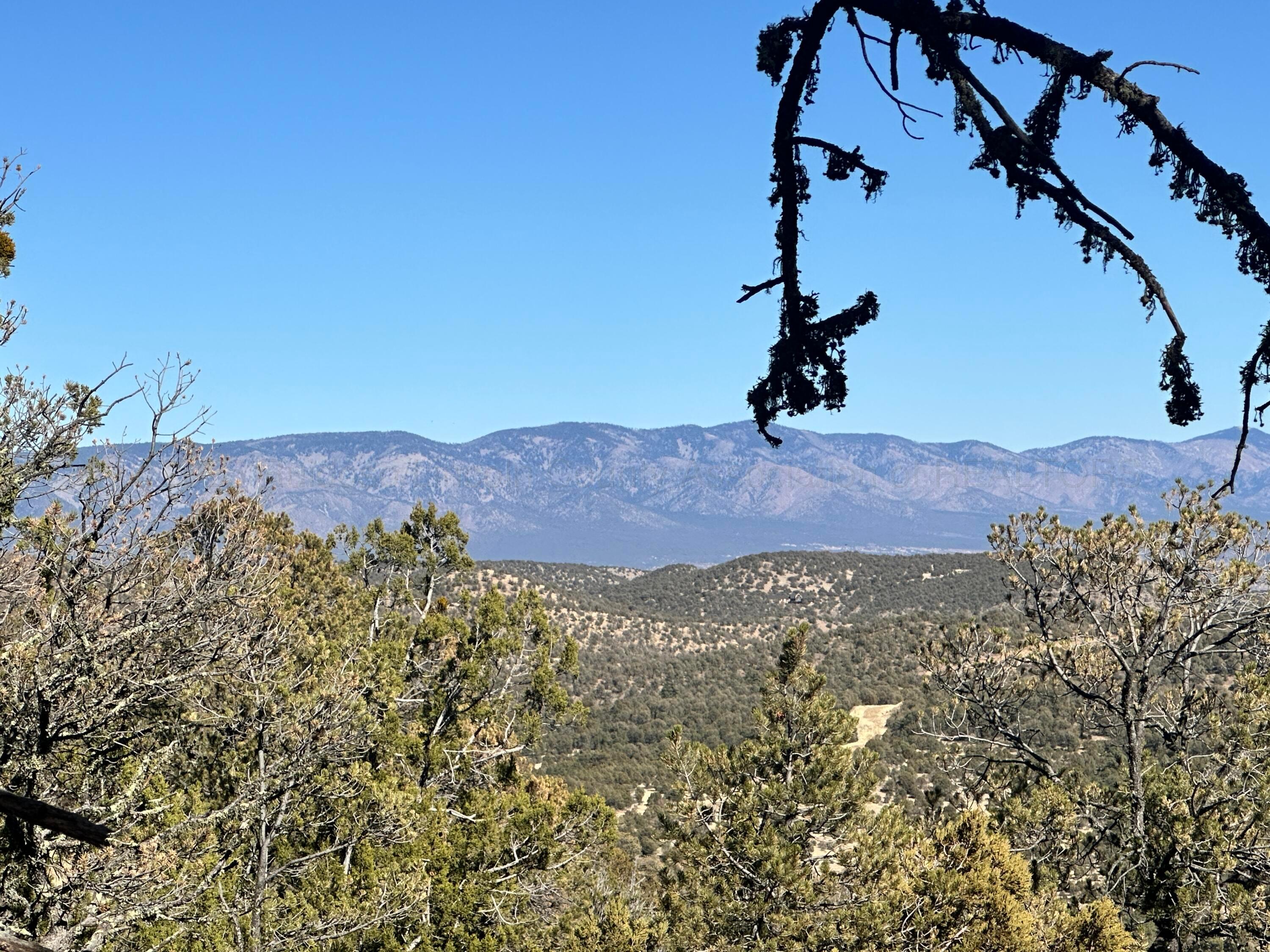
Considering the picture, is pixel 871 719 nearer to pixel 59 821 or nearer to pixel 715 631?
pixel 715 631

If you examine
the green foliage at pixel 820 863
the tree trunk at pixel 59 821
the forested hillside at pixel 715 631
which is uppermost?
the tree trunk at pixel 59 821

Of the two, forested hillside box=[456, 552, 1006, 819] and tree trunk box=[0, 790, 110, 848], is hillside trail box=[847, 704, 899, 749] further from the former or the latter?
tree trunk box=[0, 790, 110, 848]

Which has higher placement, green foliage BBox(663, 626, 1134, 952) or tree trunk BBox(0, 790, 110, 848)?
tree trunk BBox(0, 790, 110, 848)

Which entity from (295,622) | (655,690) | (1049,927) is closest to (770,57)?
(1049,927)

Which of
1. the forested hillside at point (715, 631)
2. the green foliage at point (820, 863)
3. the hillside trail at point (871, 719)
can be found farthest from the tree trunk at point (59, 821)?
the hillside trail at point (871, 719)

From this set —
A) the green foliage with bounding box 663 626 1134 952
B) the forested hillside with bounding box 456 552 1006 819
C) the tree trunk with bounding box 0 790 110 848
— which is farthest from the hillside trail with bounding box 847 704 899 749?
the tree trunk with bounding box 0 790 110 848

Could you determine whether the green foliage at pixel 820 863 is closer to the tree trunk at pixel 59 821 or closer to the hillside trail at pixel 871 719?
the tree trunk at pixel 59 821

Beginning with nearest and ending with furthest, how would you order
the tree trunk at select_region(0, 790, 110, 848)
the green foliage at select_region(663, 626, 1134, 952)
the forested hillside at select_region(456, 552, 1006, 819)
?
the tree trunk at select_region(0, 790, 110, 848) → the green foliage at select_region(663, 626, 1134, 952) → the forested hillside at select_region(456, 552, 1006, 819)

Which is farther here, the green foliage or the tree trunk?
the green foliage

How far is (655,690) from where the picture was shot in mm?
61750

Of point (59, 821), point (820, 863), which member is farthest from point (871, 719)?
point (59, 821)

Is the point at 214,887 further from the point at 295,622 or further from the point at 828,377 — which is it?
the point at 828,377

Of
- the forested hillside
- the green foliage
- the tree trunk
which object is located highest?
the tree trunk

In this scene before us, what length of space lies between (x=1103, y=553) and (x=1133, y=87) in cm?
1351
